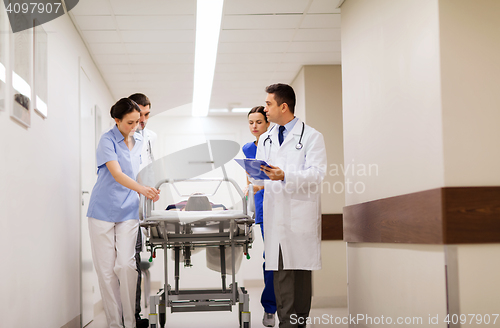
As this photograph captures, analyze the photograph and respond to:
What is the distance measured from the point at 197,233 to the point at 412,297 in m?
1.38

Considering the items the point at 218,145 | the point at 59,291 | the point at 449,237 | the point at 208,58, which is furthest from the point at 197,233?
the point at 218,145

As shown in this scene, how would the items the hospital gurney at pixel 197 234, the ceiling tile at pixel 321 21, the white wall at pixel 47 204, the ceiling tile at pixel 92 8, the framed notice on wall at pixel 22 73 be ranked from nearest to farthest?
1. the white wall at pixel 47 204
2. the framed notice on wall at pixel 22 73
3. the hospital gurney at pixel 197 234
4. the ceiling tile at pixel 92 8
5. the ceiling tile at pixel 321 21

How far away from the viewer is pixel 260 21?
4480 millimetres

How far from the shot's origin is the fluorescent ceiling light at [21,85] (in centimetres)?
267

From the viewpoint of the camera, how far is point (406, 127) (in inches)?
106

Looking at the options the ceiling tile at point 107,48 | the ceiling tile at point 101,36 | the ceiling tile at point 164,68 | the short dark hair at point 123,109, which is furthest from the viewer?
the ceiling tile at point 164,68

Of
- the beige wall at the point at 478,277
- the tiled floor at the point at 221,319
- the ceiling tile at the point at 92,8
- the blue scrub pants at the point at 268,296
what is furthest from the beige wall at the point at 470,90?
the ceiling tile at the point at 92,8

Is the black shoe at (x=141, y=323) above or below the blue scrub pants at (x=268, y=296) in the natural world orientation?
below

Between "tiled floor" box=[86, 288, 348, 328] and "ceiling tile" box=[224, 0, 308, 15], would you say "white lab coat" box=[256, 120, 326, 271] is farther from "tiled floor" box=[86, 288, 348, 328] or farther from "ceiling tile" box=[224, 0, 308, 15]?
"ceiling tile" box=[224, 0, 308, 15]

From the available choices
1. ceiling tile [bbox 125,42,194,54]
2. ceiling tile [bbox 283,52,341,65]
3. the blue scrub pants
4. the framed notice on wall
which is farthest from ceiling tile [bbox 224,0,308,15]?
the blue scrub pants

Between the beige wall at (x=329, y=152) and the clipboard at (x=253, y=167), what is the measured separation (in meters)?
2.74

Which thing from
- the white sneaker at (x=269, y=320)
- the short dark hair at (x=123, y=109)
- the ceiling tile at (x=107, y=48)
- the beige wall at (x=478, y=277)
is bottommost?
the white sneaker at (x=269, y=320)

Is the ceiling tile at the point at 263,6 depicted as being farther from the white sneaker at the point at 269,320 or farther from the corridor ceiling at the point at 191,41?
the white sneaker at the point at 269,320

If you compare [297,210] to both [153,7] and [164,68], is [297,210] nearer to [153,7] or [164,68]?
[153,7]
